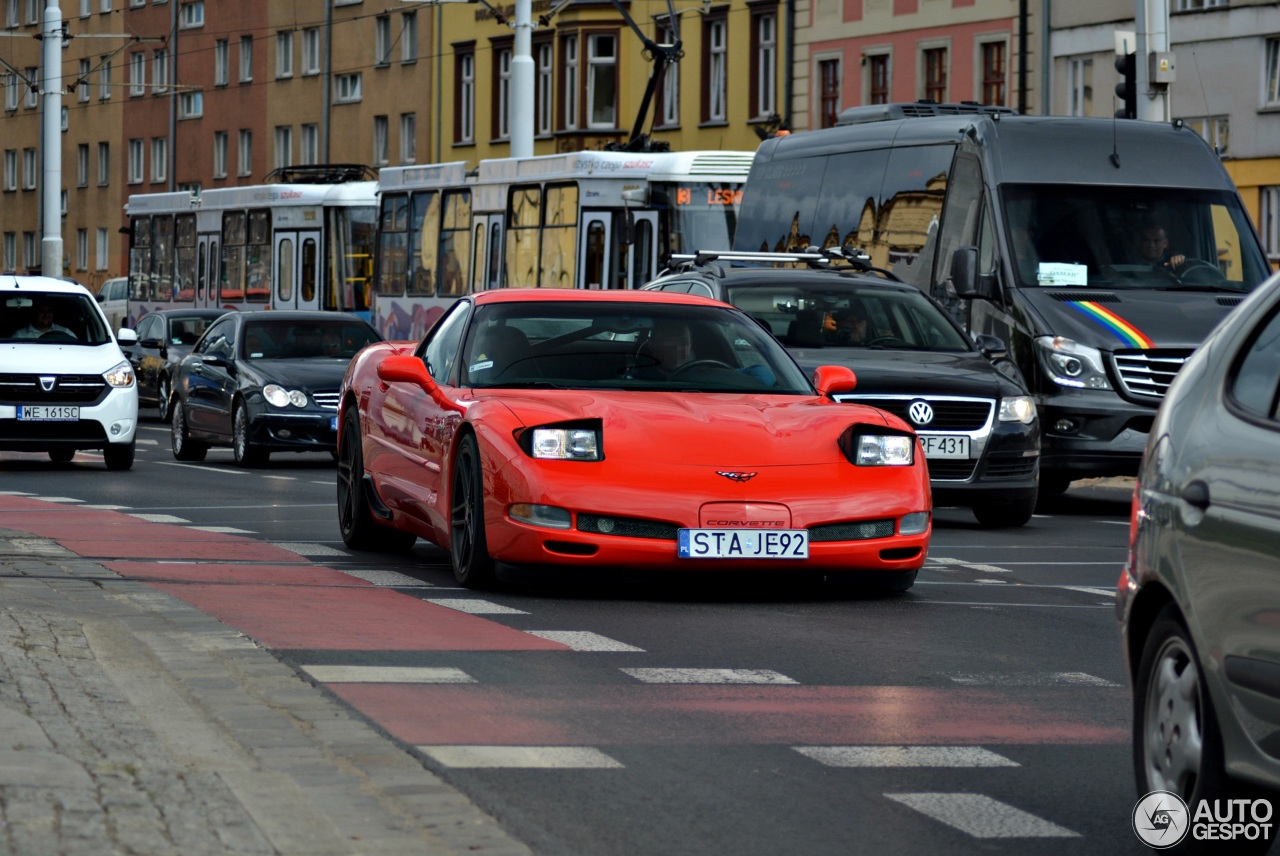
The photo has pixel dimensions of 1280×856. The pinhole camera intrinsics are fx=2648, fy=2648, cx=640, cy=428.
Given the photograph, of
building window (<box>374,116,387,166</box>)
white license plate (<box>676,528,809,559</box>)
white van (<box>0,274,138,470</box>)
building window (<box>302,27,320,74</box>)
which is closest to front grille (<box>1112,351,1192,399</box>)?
white license plate (<box>676,528,809,559</box>)

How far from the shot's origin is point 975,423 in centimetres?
1653

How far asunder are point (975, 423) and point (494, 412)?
5.70 m

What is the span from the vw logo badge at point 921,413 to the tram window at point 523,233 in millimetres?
17879

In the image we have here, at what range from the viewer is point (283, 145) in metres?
78.8

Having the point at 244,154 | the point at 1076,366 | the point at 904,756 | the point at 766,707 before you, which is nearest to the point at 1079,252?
the point at 1076,366

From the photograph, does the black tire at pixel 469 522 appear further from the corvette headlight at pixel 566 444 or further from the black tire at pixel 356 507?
the black tire at pixel 356 507

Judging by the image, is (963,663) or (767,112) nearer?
(963,663)

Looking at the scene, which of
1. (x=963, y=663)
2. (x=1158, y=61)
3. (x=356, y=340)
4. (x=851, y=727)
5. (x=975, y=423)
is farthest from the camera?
(x=356, y=340)

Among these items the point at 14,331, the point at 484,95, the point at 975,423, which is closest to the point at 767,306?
the point at 975,423

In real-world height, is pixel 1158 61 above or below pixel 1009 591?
above

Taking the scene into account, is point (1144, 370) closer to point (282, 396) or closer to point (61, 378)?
point (282, 396)

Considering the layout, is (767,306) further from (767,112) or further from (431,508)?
(767,112)

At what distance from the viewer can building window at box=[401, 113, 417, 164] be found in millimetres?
71375

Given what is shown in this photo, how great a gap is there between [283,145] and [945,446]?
6418 centimetres
